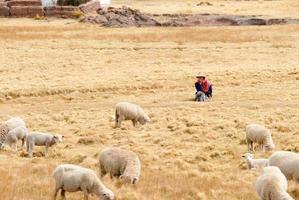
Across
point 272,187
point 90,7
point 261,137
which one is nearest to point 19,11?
point 90,7

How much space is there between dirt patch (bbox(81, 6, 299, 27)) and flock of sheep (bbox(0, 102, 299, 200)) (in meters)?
46.0

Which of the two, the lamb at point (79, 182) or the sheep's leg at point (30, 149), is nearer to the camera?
the lamb at point (79, 182)

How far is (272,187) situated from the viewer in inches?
536

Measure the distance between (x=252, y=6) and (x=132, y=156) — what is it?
74302 mm

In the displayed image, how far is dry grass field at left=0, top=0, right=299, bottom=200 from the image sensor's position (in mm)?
17359

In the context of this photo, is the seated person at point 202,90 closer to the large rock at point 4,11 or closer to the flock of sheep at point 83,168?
the flock of sheep at point 83,168

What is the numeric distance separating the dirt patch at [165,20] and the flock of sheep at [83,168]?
149ft

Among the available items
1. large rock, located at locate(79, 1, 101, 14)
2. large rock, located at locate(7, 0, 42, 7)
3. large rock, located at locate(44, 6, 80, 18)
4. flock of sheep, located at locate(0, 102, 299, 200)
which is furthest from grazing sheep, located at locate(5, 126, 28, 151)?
large rock, located at locate(7, 0, 42, 7)

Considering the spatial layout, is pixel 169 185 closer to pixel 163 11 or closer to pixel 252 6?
pixel 163 11

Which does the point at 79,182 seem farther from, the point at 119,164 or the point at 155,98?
the point at 155,98

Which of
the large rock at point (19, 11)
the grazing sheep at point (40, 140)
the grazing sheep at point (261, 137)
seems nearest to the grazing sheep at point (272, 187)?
the grazing sheep at point (261, 137)

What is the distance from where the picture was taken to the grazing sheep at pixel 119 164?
16078 mm

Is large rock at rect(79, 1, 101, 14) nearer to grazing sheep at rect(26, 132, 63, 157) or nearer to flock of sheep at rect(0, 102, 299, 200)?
flock of sheep at rect(0, 102, 299, 200)

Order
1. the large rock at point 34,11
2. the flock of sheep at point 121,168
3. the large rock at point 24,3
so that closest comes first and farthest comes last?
the flock of sheep at point 121,168 → the large rock at point 34,11 → the large rock at point 24,3
